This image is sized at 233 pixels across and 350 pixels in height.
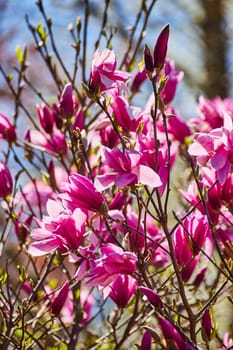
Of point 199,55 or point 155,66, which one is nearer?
point 155,66

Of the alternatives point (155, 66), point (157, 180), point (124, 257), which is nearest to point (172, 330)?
point (124, 257)

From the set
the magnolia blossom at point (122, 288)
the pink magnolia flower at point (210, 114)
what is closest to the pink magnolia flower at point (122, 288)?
the magnolia blossom at point (122, 288)

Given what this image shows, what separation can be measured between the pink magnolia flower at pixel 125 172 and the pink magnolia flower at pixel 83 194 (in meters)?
Answer: 0.03

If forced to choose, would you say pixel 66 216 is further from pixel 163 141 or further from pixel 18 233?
pixel 18 233

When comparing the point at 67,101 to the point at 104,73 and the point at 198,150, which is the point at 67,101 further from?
the point at 198,150

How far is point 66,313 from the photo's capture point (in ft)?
5.85

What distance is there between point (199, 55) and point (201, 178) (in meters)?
5.94

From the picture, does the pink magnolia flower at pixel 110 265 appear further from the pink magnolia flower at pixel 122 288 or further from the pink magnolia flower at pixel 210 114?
the pink magnolia flower at pixel 210 114

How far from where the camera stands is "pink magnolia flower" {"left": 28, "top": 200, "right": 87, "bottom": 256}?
118 centimetres

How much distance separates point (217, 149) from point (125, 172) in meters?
0.16

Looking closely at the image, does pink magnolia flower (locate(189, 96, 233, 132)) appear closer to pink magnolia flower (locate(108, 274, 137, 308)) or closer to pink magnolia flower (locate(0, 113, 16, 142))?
pink magnolia flower (locate(0, 113, 16, 142))

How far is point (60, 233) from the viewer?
A: 1184 mm

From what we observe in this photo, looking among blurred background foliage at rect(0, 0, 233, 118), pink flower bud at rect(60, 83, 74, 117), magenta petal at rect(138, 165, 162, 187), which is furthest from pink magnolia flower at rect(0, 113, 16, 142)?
blurred background foliage at rect(0, 0, 233, 118)

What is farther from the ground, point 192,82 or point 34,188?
point 192,82
